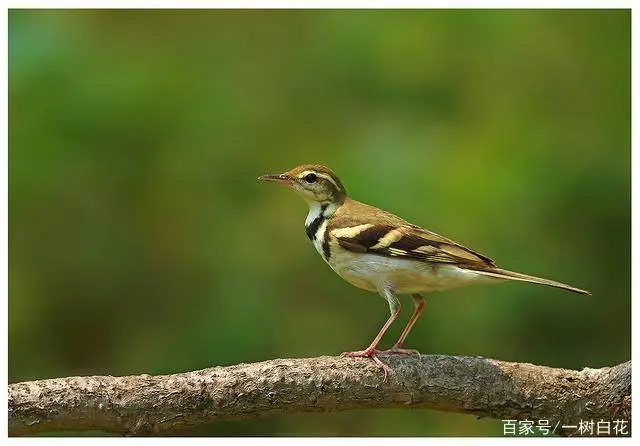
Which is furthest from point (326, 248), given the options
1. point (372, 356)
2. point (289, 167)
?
point (289, 167)

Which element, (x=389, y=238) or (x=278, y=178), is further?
(x=278, y=178)

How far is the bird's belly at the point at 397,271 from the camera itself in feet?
19.1

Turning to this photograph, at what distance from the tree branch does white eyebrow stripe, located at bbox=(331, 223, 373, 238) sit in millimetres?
760

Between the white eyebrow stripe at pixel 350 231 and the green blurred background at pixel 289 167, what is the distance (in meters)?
2.19

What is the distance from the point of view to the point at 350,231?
5902 millimetres

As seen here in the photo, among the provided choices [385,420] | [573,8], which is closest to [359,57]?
[573,8]

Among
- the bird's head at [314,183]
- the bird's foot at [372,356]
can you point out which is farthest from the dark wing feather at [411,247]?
the bird's foot at [372,356]

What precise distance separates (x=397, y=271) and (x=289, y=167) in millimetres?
3592

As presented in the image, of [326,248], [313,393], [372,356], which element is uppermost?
[326,248]

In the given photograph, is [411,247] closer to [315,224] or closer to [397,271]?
[397,271]

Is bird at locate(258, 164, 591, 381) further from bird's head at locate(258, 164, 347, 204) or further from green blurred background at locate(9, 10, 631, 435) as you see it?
green blurred background at locate(9, 10, 631, 435)

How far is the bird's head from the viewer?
20.0 ft

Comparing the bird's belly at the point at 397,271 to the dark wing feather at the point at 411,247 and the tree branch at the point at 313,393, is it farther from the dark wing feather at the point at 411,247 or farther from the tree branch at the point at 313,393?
the tree branch at the point at 313,393

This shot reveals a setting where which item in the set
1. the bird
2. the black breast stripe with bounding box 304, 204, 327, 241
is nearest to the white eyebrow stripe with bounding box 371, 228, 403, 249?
the bird
